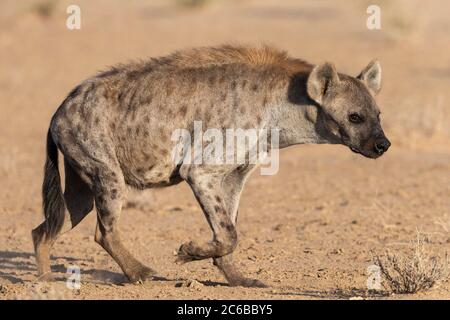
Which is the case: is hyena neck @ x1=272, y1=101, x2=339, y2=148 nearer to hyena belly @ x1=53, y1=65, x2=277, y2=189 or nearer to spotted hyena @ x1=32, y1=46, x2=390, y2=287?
spotted hyena @ x1=32, y1=46, x2=390, y2=287

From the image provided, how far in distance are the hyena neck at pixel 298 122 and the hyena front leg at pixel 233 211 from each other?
376mm

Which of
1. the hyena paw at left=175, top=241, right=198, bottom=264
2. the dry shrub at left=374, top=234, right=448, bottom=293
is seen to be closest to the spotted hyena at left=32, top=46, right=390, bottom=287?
the hyena paw at left=175, top=241, right=198, bottom=264

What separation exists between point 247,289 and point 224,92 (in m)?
1.48

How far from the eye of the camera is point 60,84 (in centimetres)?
1959

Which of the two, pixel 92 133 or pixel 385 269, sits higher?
pixel 92 133

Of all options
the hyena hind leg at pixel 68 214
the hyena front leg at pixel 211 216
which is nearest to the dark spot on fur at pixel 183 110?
the hyena front leg at pixel 211 216

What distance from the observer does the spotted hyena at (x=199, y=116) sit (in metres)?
7.57

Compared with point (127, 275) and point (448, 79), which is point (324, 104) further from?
point (448, 79)

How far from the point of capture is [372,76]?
7.98m

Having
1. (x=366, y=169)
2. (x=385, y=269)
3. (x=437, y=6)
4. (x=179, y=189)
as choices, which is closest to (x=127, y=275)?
(x=385, y=269)

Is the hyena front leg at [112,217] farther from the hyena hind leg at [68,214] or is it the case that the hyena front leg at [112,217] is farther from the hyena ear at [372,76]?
the hyena ear at [372,76]

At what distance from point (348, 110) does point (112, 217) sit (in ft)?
6.48

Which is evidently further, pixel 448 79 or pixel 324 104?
pixel 448 79

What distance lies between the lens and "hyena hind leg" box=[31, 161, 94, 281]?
26.7 feet
